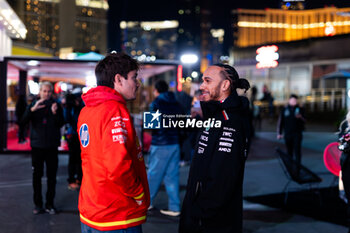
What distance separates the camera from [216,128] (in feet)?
8.93

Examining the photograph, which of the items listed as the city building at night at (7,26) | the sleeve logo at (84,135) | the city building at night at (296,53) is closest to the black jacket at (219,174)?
the sleeve logo at (84,135)

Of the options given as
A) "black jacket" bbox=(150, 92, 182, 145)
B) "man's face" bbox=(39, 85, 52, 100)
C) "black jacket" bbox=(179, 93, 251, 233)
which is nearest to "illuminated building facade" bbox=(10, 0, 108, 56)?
"man's face" bbox=(39, 85, 52, 100)

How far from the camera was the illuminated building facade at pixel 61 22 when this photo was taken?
232 feet

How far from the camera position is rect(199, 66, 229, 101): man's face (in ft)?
9.34

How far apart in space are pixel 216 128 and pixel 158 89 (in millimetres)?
3510

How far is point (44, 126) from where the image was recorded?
6.33 metres

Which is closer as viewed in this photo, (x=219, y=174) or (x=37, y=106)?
(x=219, y=174)

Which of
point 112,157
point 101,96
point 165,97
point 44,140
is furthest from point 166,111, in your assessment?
point 112,157

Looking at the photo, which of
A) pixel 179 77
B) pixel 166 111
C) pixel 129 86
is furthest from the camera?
pixel 179 77

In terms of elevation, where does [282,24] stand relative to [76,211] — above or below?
above

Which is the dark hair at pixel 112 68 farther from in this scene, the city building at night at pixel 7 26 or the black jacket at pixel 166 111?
the city building at night at pixel 7 26

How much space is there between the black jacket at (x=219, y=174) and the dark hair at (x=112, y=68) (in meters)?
0.63

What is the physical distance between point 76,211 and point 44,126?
147 cm

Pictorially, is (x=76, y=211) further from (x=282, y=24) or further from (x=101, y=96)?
(x=282, y=24)
